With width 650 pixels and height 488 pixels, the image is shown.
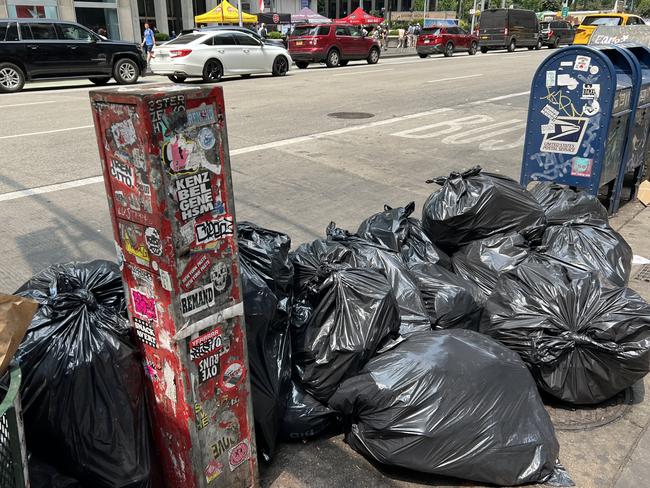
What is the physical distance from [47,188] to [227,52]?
11.1 m

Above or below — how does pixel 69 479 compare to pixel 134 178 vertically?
below

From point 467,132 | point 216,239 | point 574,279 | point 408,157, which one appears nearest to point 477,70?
point 467,132

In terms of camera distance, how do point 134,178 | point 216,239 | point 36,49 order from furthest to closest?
1. point 36,49
2. point 216,239
3. point 134,178

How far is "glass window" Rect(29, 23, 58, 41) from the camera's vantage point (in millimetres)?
13469

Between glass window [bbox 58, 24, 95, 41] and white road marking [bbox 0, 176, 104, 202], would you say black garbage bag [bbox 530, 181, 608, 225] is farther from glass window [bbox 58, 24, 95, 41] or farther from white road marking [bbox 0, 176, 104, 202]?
glass window [bbox 58, 24, 95, 41]

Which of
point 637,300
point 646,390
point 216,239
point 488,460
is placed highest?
point 216,239

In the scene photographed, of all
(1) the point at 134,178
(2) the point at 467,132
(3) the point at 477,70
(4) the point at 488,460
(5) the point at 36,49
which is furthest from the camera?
(3) the point at 477,70

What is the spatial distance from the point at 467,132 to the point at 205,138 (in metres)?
8.36

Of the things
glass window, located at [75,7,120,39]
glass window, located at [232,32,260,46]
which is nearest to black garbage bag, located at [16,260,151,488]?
glass window, located at [232,32,260,46]

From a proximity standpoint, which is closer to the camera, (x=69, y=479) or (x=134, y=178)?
(x=134, y=178)

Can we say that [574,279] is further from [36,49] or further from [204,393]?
[36,49]

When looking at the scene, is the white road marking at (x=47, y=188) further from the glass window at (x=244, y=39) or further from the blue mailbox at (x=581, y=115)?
the glass window at (x=244, y=39)

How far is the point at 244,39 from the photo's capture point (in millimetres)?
16859

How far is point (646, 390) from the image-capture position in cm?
299
